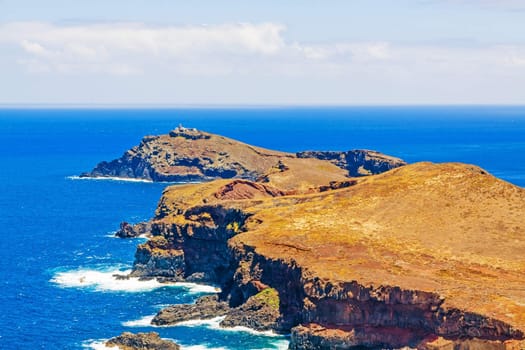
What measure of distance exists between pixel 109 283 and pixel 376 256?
180ft

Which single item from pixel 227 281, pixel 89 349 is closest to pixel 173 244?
pixel 227 281

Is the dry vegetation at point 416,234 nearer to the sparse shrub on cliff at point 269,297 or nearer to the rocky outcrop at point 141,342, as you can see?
the sparse shrub on cliff at point 269,297

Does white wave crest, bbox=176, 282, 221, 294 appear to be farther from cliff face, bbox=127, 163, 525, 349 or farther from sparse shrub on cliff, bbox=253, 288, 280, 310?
sparse shrub on cliff, bbox=253, 288, 280, 310

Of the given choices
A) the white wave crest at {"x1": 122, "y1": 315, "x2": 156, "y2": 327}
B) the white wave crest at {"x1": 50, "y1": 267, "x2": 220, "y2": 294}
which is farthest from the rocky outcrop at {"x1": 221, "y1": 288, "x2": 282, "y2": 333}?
the white wave crest at {"x1": 50, "y1": 267, "x2": 220, "y2": 294}

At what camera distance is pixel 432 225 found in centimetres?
13788

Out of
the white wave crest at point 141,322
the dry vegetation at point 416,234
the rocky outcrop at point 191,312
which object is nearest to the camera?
the dry vegetation at point 416,234

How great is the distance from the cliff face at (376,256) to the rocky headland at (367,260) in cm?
18

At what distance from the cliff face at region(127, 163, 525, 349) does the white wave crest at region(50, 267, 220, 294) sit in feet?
11.9

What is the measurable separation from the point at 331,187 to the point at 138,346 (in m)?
66.2

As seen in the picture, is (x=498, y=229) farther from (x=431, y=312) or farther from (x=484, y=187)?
(x=431, y=312)

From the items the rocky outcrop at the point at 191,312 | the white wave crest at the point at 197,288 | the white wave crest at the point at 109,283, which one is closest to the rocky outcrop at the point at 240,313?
the rocky outcrop at the point at 191,312

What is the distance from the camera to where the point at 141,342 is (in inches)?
4550

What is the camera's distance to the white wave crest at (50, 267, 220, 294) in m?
154

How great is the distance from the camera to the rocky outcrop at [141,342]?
115 m
